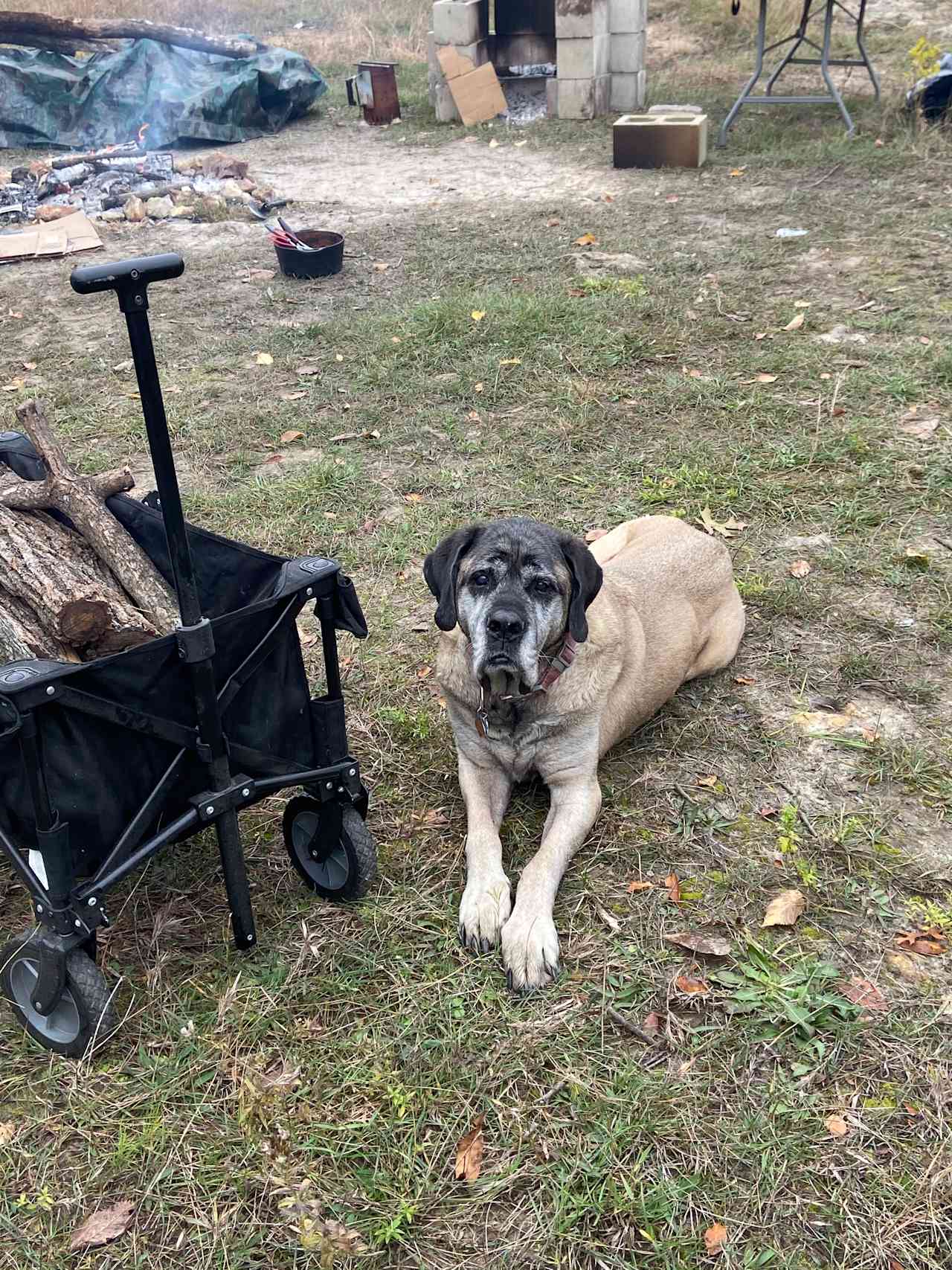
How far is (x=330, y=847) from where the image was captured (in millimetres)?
3092

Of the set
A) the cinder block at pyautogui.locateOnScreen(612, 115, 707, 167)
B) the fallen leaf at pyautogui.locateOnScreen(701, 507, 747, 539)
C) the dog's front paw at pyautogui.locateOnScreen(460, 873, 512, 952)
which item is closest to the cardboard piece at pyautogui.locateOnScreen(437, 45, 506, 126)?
the cinder block at pyautogui.locateOnScreen(612, 115, 707, 167)

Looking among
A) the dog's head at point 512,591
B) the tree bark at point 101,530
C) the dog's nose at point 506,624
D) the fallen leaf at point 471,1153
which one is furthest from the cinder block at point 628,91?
the fallen leaf at point 471,1153

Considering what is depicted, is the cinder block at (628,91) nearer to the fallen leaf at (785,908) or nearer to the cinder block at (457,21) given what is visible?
the cinder block at (457,21)

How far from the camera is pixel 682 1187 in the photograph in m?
2.33

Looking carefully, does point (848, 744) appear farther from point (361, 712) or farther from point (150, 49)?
point (150, 49)

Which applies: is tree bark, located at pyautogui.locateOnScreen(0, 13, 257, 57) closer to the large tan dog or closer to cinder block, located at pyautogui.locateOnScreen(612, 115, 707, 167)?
cinder block, located at pyautogui.locateOnScreen(612, 115, 707, 167)

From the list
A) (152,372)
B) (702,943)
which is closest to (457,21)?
(152,372)

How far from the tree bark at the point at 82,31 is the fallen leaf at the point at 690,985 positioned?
49.8 ft

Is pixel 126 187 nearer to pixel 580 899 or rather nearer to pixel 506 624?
pixel 506 624

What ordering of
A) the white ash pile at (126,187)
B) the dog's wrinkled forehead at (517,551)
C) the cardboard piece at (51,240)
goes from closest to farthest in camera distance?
the dog's wrinkled forehead at (517,551)
the cardboard piece at (51,240)
the white ash pile at (126,187)

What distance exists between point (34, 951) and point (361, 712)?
Answer: 1641mm

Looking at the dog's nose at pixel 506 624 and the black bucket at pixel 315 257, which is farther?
the black bucket at pixel 315 257

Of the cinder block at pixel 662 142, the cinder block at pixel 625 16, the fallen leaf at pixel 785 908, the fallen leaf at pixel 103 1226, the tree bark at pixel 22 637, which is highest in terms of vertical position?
the cinder block at pixel 625 16

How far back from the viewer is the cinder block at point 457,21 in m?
13.1
